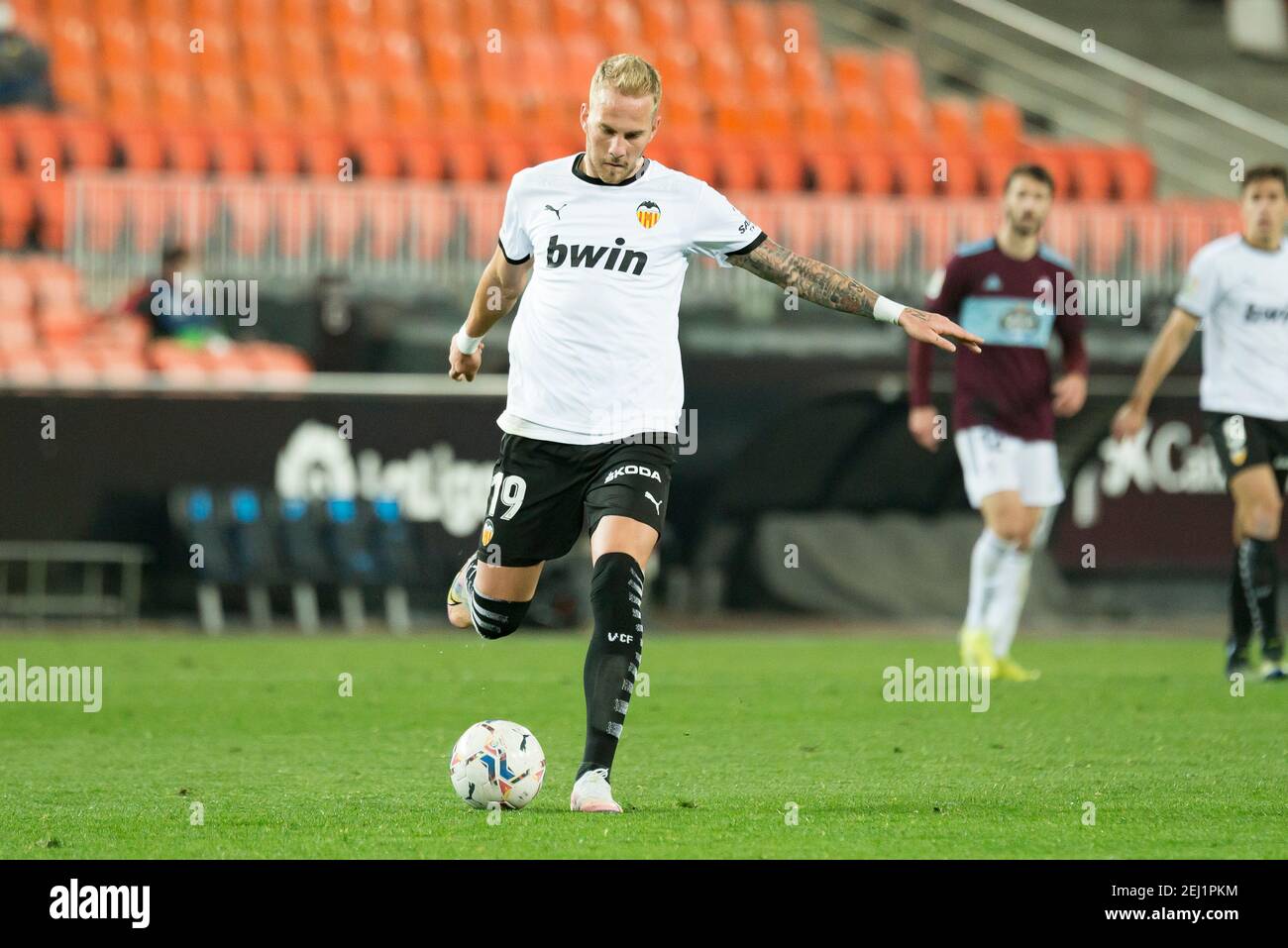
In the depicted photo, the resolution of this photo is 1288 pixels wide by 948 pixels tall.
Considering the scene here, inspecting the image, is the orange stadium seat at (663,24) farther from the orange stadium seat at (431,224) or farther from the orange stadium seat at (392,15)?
the orange stadium seat at (431,224)

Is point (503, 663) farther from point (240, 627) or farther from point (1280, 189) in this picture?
point (1280, 189)

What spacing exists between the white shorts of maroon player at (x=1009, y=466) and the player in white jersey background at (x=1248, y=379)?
55 centimetres

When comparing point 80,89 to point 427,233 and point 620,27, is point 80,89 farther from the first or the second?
point 620,27

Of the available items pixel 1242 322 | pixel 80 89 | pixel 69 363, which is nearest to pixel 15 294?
pixel 69 363

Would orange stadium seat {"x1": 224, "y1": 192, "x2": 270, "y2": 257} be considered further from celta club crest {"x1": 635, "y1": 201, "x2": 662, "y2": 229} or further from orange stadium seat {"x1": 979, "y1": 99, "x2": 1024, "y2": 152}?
celta club crest {"x1": 635, "y1": 201, "x2": 662, "y2": 229}

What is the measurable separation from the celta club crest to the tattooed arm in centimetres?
31

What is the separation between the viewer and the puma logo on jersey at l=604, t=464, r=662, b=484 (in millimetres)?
6492

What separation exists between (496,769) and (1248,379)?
6.20 meters

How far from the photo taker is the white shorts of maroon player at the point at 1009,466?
36.8 feet

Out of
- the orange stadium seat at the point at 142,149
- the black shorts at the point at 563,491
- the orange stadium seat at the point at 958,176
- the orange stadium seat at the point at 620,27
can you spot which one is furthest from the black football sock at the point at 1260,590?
the orange stadium seat at the point at 620,27

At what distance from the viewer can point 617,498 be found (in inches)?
253

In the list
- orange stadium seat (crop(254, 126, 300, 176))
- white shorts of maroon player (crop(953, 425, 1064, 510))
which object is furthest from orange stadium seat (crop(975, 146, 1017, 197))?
white shorts of maroon player (crop(953, 425, 1064, 510))
